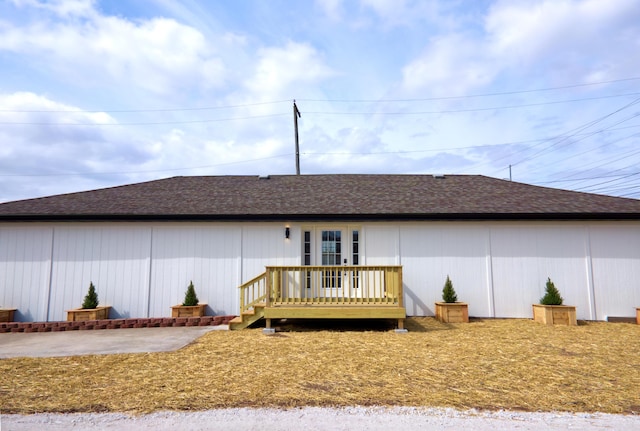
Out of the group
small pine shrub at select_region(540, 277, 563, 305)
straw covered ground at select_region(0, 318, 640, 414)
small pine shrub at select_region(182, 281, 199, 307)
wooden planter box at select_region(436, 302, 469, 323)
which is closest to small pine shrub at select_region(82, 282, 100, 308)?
small pine shrub at select_region(182, 281, 199, 307)

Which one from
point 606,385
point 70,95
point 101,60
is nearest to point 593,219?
point 606,385

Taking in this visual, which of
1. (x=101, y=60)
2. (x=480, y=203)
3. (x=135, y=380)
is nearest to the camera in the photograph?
(x=135, y=380)

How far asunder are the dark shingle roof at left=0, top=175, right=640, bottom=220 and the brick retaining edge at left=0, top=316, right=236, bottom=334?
2577mm

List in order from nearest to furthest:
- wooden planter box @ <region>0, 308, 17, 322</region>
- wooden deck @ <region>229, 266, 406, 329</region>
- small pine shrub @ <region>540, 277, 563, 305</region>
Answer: wooden deck @ <region>229, 266, 406, 329</region> → small pine shrub @ <region>540, 277, 563, 305</region> → wooden planter box @ <region>0, 308, 17, 322</region>

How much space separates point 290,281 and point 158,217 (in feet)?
12.6

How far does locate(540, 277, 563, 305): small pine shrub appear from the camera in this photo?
8.37 metres

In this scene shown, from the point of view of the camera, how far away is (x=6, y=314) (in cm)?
862

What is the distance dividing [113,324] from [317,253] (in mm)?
5293

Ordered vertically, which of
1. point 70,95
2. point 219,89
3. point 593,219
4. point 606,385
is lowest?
point 606,385

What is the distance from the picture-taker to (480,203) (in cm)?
976

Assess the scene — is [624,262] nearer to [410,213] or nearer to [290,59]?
[410,213]

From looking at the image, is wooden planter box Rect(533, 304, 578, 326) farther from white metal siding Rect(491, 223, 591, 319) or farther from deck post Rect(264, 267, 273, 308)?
deck post Rect(264, 267, 273, 308)

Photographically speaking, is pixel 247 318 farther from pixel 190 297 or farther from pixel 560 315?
pixel 560 315

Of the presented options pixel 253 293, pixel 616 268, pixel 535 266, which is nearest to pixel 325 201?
pixel 253 293
